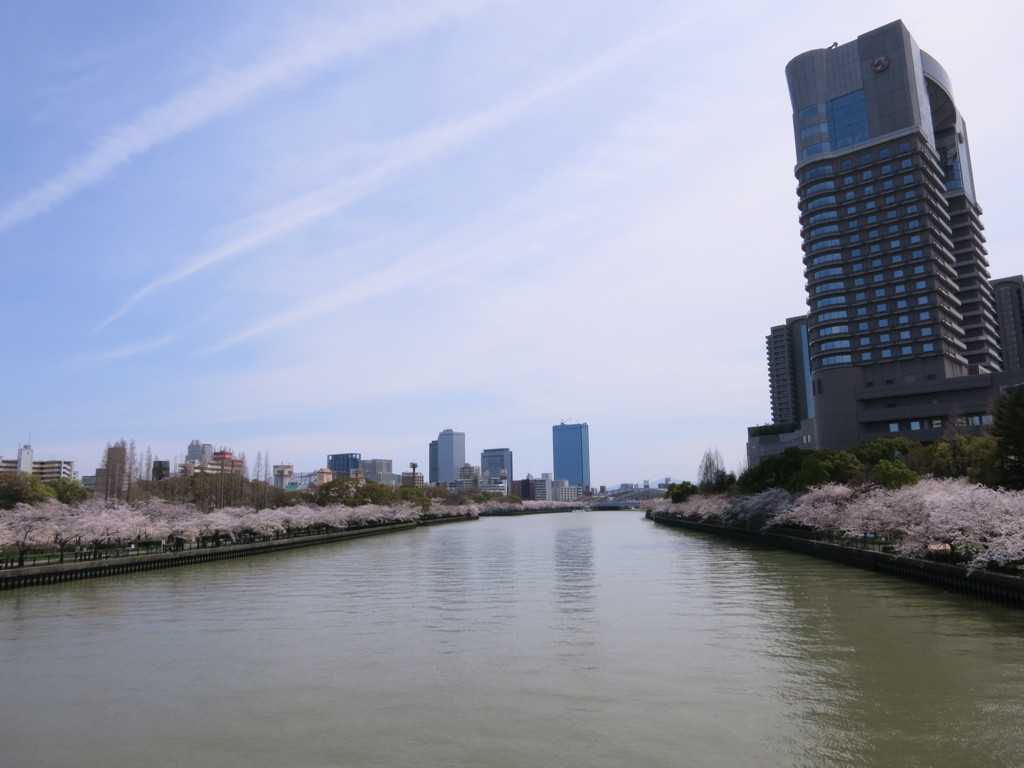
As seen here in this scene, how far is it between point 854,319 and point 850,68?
139 ft

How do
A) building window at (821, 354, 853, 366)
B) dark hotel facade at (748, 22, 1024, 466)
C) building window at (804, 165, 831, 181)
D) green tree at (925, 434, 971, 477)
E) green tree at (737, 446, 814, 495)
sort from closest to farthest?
1. green tree at (925, 434, 971, 477)
2. green tree at (737, 446, 814, 495)
3. dark hotel facade at (748, 22, 1024, 466)
4. building window at (821, 354, 853, 366)
5. building window at (804, 165, 831, 181)

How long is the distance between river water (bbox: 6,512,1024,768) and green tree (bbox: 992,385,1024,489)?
31.5 feet

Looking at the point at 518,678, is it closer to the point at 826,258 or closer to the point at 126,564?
the point at 126,564

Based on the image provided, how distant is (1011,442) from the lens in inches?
1565

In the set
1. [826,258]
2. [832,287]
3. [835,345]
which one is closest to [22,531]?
[835,345]

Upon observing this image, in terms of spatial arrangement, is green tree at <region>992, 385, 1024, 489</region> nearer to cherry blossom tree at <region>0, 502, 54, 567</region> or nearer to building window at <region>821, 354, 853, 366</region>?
cherry blossom tree at <region>0, 502, 54, 567</region>

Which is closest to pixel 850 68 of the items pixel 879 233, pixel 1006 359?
pixel 879 233

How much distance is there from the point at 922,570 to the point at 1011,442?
985 centimetres

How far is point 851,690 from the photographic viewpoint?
17.5 m

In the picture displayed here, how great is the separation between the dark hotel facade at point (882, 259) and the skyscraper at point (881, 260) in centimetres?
17

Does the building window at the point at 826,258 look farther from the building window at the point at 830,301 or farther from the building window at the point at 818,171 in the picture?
the building window at the point at 818,171

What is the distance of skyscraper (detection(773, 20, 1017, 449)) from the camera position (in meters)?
105

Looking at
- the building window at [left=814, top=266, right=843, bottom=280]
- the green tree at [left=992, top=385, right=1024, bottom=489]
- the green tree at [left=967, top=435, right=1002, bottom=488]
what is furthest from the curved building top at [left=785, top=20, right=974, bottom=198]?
the green tree at [left=992, top=385, right=1024, bottom=489]

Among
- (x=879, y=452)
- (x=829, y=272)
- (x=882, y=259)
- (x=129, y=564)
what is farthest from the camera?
(x=829, y=272)
